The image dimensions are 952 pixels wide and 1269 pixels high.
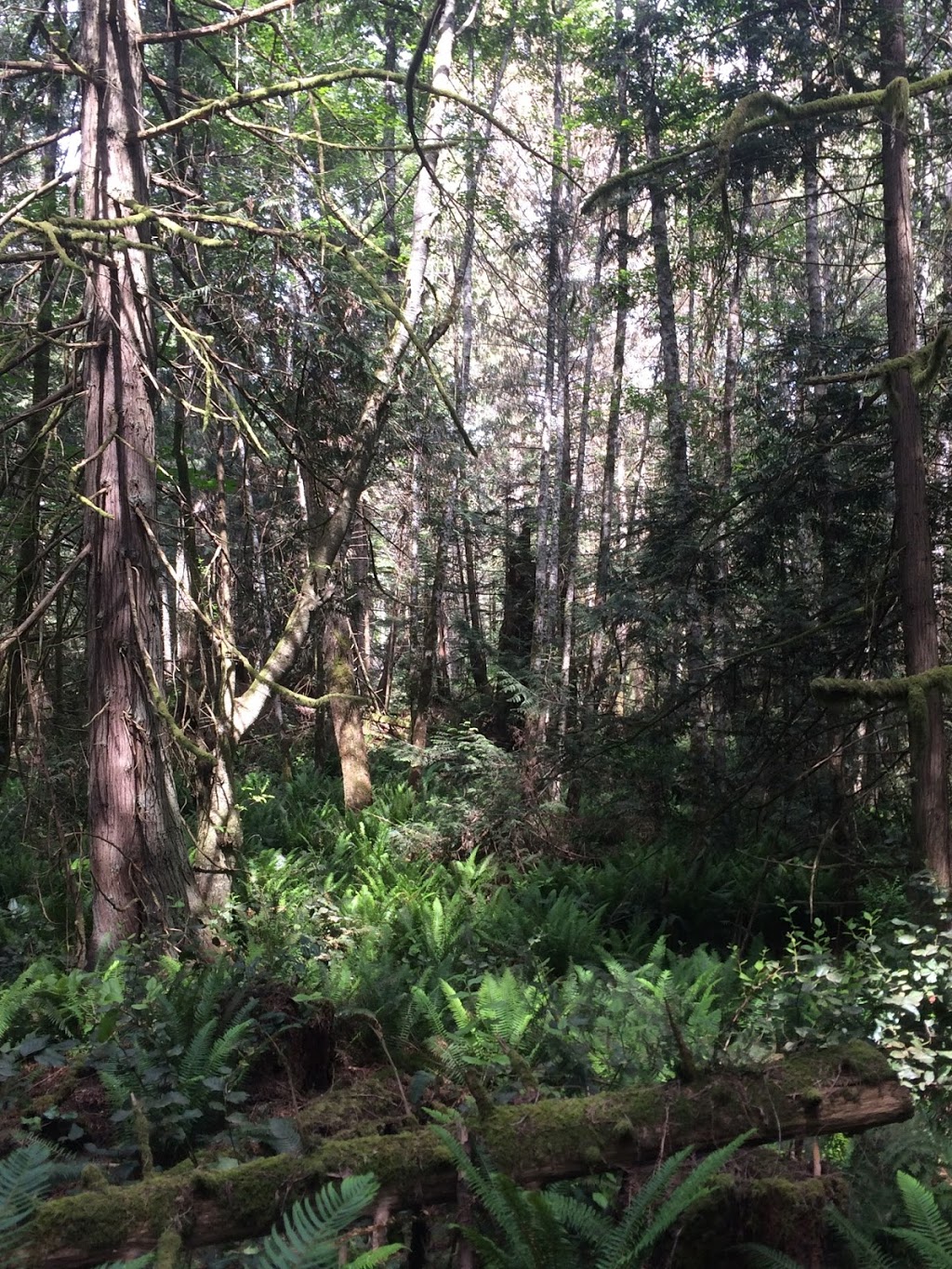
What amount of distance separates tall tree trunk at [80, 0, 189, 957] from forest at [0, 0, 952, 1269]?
27 mm

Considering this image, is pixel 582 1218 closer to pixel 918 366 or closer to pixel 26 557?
pixel 26 557

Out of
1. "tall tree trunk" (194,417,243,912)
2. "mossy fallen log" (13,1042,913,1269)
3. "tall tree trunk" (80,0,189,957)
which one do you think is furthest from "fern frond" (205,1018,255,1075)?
"tall tree trunk" (194,417,243,912)

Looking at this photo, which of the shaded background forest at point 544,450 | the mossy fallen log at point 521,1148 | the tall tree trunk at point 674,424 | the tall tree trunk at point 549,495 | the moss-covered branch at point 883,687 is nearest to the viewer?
the mossy fallen log at point 521,1148

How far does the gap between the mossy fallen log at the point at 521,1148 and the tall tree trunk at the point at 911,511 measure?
2.83 m

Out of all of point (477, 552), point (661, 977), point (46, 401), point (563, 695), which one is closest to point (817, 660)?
point (661, 977)

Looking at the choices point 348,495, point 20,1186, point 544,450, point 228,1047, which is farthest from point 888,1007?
point 544,450

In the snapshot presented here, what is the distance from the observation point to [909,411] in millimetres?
5324

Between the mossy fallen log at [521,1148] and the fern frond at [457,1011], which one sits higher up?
the mossy fallen log at [521,1148]

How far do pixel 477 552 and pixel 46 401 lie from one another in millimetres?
10671

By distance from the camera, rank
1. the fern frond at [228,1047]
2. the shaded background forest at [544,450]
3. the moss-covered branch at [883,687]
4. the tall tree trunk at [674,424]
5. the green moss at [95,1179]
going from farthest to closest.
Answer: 1. the tall tree trunk at [674,424]
2. the shaded background forest at [544,450]
3. the moss-covered branch at [883,687]
4. the fern frond at [228,1047]
5. the green moss at [95,1179]

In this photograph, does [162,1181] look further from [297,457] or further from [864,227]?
[864,227]

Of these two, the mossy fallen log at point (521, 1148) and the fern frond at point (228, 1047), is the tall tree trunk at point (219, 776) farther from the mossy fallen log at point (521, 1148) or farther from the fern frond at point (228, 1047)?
the mossy fallen log at point (521, 1148)

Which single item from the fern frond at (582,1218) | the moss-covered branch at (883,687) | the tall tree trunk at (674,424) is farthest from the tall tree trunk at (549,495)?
the fern frond at (582,1218)

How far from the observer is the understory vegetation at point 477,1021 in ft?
7.66
